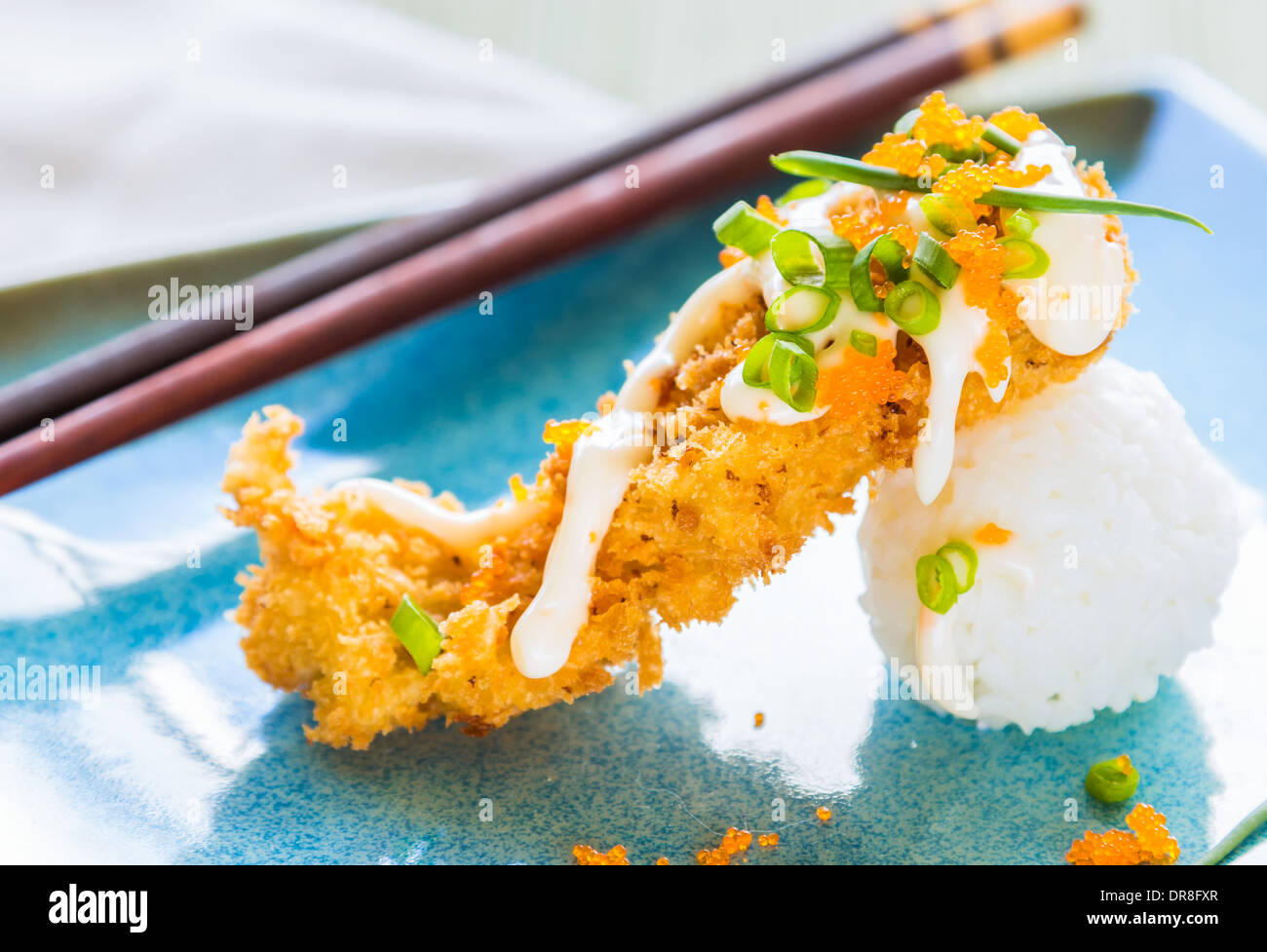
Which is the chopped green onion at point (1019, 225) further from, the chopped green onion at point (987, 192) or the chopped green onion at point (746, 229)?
the chopped green onion at point (746, 229)

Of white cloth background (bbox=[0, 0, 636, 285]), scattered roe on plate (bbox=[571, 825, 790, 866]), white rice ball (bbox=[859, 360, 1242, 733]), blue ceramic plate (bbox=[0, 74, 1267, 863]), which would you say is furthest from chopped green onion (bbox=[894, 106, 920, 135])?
white cloth background (bbox=[0, 0, 636, 285])

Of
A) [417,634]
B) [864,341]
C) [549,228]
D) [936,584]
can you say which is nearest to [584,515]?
[417,634]

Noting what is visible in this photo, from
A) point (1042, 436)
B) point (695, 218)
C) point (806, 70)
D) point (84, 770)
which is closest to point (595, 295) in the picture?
point (695, 218)

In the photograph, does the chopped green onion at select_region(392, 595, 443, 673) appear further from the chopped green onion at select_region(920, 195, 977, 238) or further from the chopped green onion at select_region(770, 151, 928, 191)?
the chopped green onion at select_region(920, 195, 977, 238)

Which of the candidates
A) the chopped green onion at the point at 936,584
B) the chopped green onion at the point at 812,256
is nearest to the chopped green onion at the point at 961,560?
the chopped green onion at the point at 936,584

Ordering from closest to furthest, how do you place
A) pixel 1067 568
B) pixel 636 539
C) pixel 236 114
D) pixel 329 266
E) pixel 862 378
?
pixel 862 378
pixel 636 539
pixel 1067 568
pixel 329 266
pixel 236 114

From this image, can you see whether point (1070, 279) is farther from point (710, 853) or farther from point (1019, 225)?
point (710, 853)

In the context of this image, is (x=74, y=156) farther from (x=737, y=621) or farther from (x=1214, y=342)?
(x=1214, y=342)
